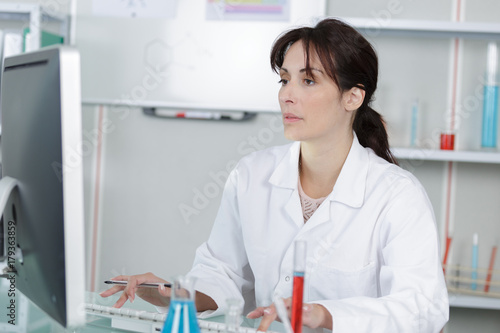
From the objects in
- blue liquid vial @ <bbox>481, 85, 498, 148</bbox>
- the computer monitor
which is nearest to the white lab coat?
the computer monitor

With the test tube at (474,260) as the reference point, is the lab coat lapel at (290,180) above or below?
above

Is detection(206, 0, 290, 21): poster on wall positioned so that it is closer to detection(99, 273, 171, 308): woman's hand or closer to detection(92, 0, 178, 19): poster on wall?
detection(92, 0, 178, 19): poster on wall

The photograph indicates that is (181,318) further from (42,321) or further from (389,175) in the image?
(389,175)

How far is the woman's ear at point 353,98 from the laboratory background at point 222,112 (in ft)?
2.05

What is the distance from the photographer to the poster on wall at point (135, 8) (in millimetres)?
2453

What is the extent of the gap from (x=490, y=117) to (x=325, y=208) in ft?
3.58

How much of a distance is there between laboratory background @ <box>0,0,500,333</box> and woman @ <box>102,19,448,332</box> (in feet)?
2.15

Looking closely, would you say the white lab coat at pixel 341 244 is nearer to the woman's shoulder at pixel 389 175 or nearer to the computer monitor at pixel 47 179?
the woman's shoulder at pixel 389 175

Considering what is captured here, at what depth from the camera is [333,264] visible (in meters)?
1.42

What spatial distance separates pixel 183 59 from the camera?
2.46 m

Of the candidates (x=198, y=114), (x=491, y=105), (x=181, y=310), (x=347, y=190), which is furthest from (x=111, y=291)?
(x=491, y=105)

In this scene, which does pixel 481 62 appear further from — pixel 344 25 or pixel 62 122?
pixel 62 122

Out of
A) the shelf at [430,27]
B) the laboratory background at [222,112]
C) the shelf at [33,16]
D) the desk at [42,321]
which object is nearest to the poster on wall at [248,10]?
the laboratory background at [222,112]

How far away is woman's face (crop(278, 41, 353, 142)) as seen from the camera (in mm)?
1492
